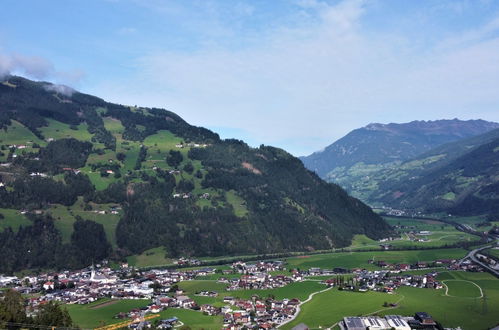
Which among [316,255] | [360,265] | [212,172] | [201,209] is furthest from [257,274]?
[212,172]

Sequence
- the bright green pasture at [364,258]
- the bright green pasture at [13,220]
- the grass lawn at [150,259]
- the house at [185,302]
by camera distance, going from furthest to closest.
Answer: the bright green pasture at [364,258] < the grass lawn at [150,259] < the bright green pasture at [13,220] < the house at [185,302]

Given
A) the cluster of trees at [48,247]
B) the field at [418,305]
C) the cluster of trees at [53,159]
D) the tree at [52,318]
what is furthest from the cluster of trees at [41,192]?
the field at [418,305]

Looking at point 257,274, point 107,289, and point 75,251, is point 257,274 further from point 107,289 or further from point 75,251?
point 75,251

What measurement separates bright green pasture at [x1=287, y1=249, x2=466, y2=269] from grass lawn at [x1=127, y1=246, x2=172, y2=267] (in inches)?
1450

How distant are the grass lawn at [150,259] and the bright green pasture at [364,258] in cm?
3684

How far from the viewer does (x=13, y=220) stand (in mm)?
137500

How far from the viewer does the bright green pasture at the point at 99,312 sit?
79.4m

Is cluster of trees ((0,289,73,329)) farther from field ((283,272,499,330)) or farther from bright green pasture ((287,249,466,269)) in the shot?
bright green pasture ((287,249,466,269))

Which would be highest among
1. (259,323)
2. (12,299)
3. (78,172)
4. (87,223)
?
(78,172)

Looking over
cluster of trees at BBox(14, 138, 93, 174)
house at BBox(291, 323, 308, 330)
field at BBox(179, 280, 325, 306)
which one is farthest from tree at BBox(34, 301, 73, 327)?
cluster of trees at BBox(14, 138, 93, 174)

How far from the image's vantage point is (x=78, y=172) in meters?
176

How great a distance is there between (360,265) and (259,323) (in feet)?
209

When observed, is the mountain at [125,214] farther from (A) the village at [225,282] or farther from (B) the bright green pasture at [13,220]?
(A) the village at [225,282]

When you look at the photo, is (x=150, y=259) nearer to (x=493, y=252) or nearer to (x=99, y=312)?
(x=99, y=312)
